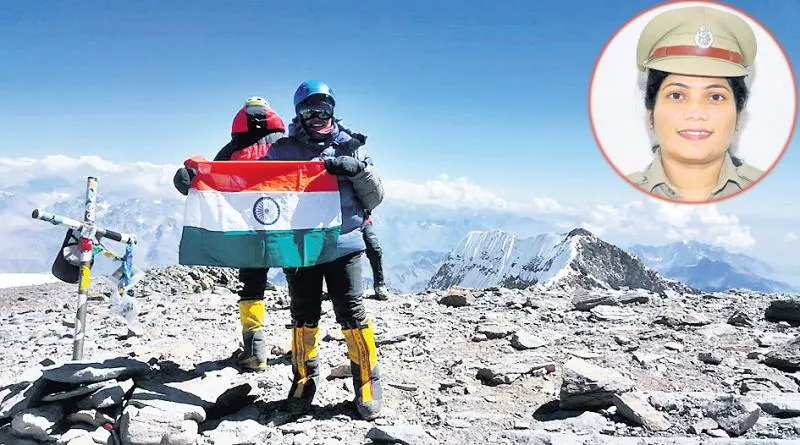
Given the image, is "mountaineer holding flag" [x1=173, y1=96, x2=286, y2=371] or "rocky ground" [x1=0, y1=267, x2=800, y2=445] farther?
"mountaineer holding flag" [x1=173, y1=96, x2=286, y2=371]

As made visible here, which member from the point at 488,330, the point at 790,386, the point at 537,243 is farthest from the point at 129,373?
the point at 537,243

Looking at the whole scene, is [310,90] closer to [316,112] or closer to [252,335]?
[316,112]

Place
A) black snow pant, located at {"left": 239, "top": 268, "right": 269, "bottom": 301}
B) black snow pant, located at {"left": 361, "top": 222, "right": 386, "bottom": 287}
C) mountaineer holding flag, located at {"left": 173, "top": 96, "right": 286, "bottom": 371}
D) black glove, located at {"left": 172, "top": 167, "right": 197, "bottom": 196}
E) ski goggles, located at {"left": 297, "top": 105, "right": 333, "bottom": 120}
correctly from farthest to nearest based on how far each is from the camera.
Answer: black snow pant, located at {"left": 361, "top": 222, "right": 386, "bottom": 287}
black snow pant, located at {"left": 239, "top": 268, "right": 269, "bottom": 301}
mountaineer holding flag, located at {"left": 173, "top": 96, "right": 286, "bottom": 371}
black glove, located at {"left": 172, "top": 167, "right": 197, "bottom": 196}
ski goggles, located at {"left": 297, "top": 105, "right": 333, "bottom": 120}

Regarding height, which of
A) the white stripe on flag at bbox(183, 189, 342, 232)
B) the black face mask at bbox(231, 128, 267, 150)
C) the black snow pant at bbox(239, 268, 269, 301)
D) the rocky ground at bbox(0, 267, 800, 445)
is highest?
→ the black face mask at bbox(231, 128, 267, 150)

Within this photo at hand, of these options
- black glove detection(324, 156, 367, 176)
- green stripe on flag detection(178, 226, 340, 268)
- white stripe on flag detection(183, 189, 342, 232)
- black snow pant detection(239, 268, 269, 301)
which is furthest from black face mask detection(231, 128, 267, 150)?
black glove detection(324, 156, 367, 176)

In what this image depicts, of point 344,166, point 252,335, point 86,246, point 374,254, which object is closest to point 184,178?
point 86,246

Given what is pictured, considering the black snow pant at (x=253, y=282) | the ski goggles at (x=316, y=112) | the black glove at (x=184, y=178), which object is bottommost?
the black snow pant at (x=253, y=282)

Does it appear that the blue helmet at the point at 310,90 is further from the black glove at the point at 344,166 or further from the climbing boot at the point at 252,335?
the climbing boot at the point at 252,335

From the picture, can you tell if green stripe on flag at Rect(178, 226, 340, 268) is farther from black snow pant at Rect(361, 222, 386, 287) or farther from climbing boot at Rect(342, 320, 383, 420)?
black snow pant at Rect(361, 222, 386, 287)

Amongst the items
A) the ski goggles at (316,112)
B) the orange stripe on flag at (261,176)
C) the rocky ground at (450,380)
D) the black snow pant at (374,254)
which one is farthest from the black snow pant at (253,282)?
the black snow pant at (374,254)
